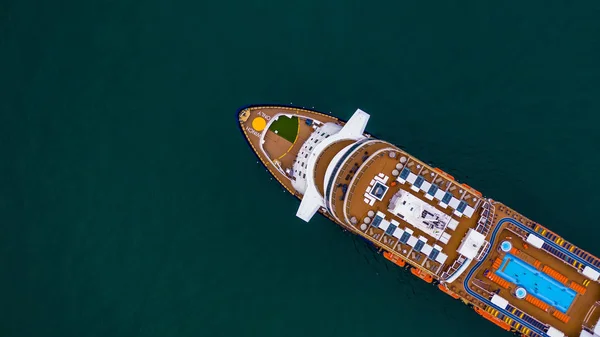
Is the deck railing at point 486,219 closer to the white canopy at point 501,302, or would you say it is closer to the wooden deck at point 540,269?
the wooden deck at point 540,269

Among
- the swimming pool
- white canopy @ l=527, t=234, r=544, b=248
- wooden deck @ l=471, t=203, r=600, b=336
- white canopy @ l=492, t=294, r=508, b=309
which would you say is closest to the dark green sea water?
wooden deck @ l=471, t=203, r=600, b=336

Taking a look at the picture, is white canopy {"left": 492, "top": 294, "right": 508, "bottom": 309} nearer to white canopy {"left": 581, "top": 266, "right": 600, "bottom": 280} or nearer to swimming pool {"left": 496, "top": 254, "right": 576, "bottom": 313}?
swimming pool {"left": 496, "top": 254, "right": 576, "bottom": 313}

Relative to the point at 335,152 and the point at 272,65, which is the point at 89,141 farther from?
the point at 335,152

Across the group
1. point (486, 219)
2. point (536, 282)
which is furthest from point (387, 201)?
point (536, 282)

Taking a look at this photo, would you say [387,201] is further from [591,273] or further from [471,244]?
[591,273]

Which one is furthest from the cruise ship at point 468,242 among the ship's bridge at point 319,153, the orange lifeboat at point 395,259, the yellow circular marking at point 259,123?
the yellow circular marking at point 259,123

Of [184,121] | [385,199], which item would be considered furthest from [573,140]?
[184,121]

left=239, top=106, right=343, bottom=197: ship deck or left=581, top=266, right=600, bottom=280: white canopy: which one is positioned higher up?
left=581, top=266, right=600, bottom=280: white canopy
